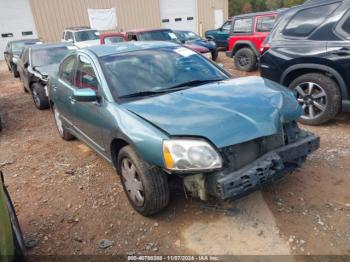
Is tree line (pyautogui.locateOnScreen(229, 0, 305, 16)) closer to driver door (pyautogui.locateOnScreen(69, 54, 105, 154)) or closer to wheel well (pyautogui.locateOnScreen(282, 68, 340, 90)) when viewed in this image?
wheel well (pyautogui.locateOnScreen(282, 68, 340, 90))

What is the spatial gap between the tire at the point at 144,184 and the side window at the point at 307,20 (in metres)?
3.43

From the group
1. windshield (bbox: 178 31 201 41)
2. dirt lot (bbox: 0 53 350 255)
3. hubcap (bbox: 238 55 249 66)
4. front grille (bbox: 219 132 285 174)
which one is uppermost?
windshield (bbox: 178 31 201 41)

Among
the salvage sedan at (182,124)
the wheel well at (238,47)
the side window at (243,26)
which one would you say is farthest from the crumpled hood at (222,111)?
the side window at (243,26)

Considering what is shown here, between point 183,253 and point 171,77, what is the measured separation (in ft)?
5.98

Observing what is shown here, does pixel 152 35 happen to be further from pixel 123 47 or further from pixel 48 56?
pixel 123 47

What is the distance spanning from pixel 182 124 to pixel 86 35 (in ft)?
45.7

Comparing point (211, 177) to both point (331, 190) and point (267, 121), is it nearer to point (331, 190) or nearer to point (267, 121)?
point (267, 121)

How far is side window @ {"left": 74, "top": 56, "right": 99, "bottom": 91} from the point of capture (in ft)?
11.1

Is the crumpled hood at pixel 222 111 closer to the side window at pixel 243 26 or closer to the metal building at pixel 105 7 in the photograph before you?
the side window at pixel 243 26

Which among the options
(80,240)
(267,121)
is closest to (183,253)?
(80,240)

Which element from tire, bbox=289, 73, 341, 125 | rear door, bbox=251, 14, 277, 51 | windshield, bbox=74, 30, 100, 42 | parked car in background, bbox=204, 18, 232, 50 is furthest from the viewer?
parked car in background, bbox=204, 18, 232, 50

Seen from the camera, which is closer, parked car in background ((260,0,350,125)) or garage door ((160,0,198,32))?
parked car in background ((260,0,350,125))

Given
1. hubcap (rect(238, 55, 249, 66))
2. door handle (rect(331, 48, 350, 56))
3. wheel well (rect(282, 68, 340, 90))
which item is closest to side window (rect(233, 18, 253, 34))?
hubcap (rect(238, 55, 249, 66))

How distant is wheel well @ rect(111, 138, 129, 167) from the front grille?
1063 mm
